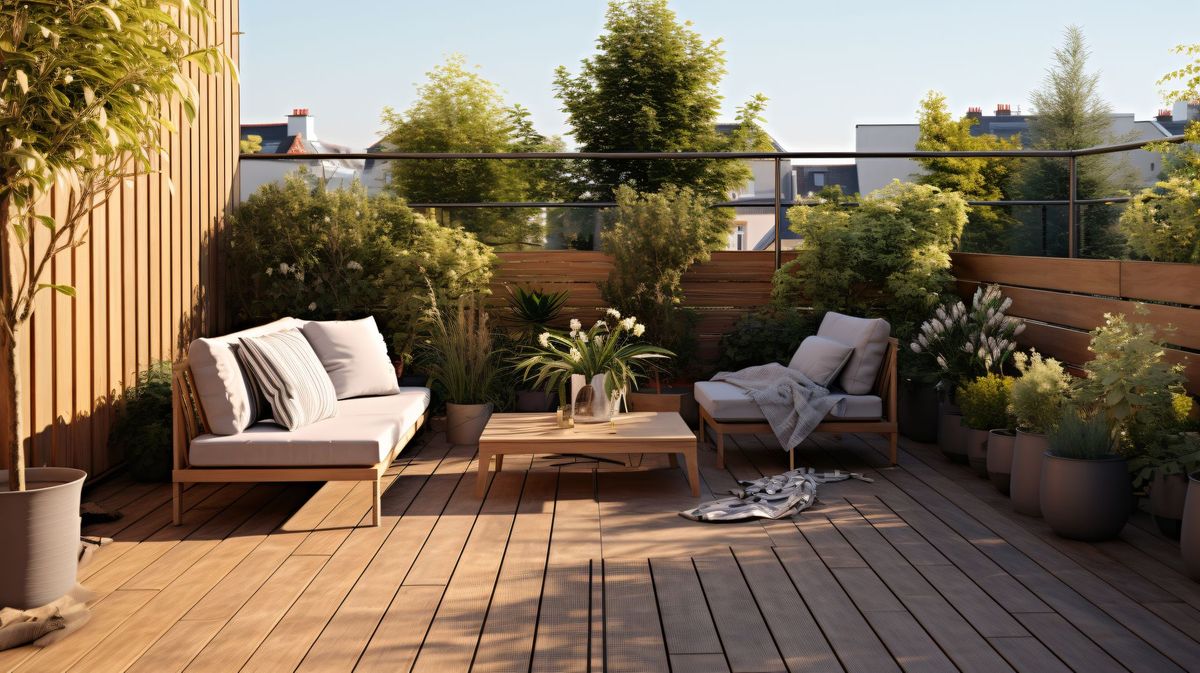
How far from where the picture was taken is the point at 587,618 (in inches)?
140

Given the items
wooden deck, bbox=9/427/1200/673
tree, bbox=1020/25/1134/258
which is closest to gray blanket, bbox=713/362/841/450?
wooden deck, bbox=9/427/1200/673

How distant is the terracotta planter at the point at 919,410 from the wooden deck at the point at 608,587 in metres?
1.35

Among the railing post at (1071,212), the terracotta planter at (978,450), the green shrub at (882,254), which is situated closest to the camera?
the terracotta planter at (978,450)

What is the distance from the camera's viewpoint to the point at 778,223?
8602 mm

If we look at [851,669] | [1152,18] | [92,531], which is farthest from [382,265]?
[1152,18]

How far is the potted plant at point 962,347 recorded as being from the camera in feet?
20.2

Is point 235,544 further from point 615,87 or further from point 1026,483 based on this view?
point 615,87

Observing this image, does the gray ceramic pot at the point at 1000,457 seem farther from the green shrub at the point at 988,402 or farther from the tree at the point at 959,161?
the tree at the point at 959,161

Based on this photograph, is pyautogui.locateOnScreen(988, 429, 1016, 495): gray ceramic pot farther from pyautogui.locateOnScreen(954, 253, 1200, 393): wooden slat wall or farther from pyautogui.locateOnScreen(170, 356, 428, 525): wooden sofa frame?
pyautogui.locateOnScreen(170, 356, 428, 525): wooden sofa frame

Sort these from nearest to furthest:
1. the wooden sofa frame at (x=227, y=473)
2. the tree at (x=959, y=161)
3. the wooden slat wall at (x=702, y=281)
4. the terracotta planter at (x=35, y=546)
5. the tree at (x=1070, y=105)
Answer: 1. the terracotta planter at (x=35, y=546)
2. the wooden sofa frame at (x=227, y=473)
3. the wooden slat wall at (x=702, y=281)
4. the tree at (x=1070, y=105)
5. the tree at (x=959, y=161)

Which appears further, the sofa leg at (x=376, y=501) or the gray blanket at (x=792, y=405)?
the gray blanket at (x=792, y=405)

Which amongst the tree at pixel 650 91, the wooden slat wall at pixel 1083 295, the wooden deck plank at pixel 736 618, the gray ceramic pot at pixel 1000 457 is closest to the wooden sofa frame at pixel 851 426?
the gray ceramic pot at pixel 1000 457

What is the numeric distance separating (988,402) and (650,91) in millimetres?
26676

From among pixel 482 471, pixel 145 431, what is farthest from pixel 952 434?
pixel 145 431
